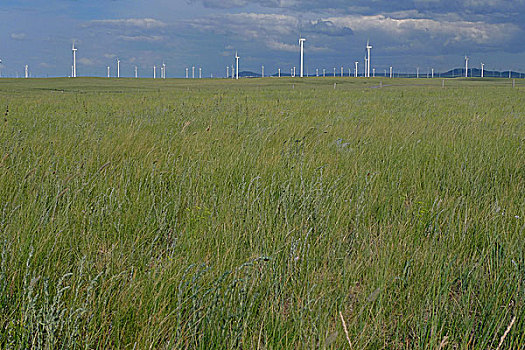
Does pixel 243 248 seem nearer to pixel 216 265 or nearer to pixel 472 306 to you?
pixel 216 265

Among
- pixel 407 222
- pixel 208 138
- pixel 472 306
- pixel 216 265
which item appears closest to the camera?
pixel 472 306

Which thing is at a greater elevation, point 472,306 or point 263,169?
point 263,169

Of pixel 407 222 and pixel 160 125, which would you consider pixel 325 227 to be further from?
pixel 160 125

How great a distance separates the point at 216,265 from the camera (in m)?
2.92

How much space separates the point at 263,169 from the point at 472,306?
127 inches

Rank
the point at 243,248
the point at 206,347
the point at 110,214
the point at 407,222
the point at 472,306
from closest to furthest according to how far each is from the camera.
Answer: the point at 206,347 < the point at 472,306 < the point at 243,248 < the point at 110,214 < the point at 407,222

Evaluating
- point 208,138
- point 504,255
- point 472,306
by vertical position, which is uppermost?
point 208,138

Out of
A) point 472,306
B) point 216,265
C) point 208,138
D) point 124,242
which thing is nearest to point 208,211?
point 124,242

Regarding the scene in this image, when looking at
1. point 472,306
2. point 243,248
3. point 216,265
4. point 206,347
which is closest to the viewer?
point 206,347

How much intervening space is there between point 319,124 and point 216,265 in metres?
7.91

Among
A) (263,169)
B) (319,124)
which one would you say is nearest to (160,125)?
(319,124)

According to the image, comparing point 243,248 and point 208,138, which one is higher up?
point 208,138

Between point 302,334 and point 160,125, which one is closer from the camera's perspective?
point 302,334

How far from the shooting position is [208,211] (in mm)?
3908
